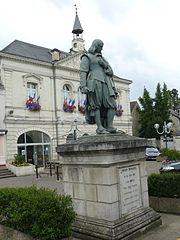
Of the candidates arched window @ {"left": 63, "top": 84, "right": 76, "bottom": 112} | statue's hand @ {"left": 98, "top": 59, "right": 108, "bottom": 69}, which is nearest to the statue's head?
statue's hand @ {"left": 98, "top": 59, "right": 108, "bottom": 69}

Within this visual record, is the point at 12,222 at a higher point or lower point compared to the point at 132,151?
lower

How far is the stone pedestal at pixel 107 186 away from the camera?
639 cm

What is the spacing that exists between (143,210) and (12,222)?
297 centimetres

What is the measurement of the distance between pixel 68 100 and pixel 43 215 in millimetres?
28262

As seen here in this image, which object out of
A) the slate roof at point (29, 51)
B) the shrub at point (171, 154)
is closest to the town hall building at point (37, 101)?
the slate roof at point (29, 51)

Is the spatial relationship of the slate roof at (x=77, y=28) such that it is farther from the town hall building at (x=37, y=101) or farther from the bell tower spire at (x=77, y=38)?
the town hall building at (x=37, y=101)

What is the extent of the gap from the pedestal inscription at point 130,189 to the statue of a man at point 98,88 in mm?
1005

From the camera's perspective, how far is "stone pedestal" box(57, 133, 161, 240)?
6.39 m

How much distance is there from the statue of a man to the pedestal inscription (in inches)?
39.6

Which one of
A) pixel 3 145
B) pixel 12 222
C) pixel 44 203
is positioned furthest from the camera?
pixel 3 145

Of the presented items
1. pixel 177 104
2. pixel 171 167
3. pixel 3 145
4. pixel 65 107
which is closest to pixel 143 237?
pixel 171 167

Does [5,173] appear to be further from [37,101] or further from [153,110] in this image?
Result: [153,110]

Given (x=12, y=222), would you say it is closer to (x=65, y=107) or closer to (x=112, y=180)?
(x=112, y=180)

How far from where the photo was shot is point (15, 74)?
28500 mm
